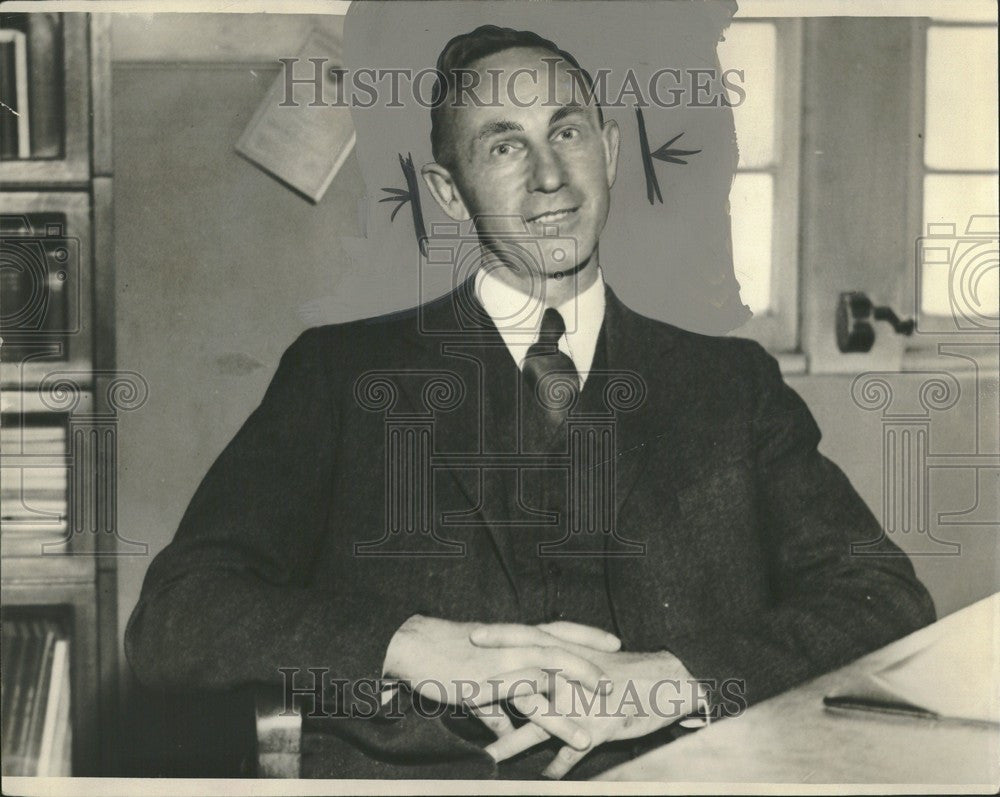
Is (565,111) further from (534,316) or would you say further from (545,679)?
(545,679)

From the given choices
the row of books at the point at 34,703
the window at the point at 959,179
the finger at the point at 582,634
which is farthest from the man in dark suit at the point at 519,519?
the window at the point at 959,179

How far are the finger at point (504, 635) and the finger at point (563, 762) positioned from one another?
0.25 m

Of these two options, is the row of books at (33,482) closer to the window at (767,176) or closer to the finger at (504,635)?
the finger at (504,635)

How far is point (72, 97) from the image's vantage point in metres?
2.53

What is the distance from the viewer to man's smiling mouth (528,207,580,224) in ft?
8.01

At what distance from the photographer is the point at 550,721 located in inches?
94.9

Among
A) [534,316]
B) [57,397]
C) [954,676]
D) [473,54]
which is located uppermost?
[473,54]

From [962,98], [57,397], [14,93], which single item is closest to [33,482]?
[57,397]

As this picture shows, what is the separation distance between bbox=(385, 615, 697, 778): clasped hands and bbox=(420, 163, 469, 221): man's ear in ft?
2.85

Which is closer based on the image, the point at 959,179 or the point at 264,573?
the point at 264,573

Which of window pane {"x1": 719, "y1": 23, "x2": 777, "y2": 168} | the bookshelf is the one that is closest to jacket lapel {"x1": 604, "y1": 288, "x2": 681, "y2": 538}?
window pane {"x1": 719, "y1": 23, "x2": 777, "y2": 168}

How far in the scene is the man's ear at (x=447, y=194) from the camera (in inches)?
96.7

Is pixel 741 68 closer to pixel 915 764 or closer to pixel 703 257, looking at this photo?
pixel 703 257

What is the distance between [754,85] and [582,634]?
126cm
